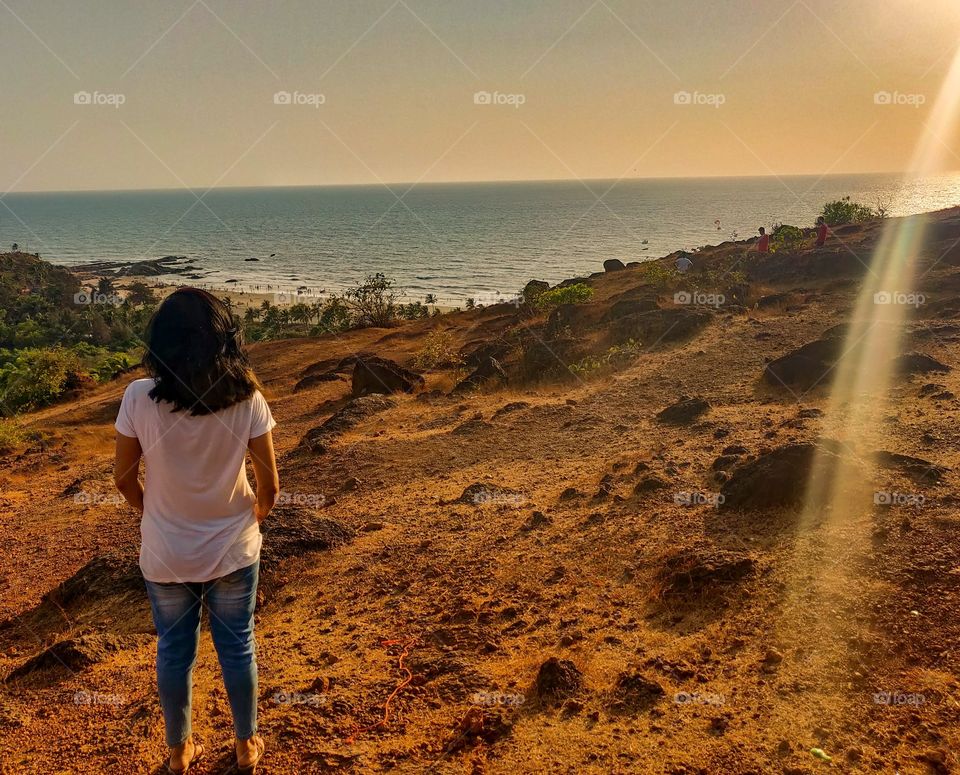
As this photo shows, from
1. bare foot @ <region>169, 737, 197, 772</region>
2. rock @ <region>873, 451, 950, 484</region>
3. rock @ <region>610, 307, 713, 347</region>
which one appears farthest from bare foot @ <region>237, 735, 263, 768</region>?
rock @ <region>610, 307, 713, 347</region>

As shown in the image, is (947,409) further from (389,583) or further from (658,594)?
(389,583)

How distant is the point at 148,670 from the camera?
182 inches

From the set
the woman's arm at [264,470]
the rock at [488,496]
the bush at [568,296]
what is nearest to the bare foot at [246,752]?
the woman's arm at [264,470]

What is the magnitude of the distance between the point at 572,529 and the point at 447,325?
20386 millimetres

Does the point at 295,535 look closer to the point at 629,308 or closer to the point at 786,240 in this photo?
the point at 629,308

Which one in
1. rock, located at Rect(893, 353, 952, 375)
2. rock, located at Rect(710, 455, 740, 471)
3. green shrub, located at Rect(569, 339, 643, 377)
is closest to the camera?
rock, located at Rect(710, 455, 740, 471)

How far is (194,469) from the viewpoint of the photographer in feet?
9.32

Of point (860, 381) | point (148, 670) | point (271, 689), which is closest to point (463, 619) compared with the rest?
point (271, 689)
